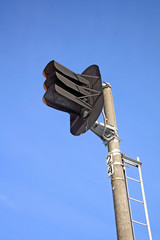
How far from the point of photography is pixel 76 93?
8297 millimetres

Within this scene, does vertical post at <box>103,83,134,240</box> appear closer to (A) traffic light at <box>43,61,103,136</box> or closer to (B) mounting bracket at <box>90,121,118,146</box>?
(B) mounting bracket at <box>90,121,118,146</box>

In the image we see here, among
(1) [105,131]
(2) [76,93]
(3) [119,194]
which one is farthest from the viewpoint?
(2) [76,93]

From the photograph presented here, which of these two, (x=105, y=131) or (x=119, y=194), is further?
(x=105, y=131)

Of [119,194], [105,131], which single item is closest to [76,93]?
[105,131]

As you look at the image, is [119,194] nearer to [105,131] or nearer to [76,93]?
[105,131]

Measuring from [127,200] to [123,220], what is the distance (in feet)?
2.01

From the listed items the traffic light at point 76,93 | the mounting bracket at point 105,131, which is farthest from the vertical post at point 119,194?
the traffic light at point 76,93

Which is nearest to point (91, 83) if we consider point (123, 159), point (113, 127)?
point (113, 127)

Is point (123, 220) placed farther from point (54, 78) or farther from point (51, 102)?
point (54, 78)

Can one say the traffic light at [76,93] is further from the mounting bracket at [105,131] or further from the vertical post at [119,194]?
the vertical post at [119,194]

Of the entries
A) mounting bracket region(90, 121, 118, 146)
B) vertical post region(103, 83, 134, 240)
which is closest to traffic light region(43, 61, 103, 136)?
mounting bracket region(90, 121, 118, 146)

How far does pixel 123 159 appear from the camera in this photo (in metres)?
7.71

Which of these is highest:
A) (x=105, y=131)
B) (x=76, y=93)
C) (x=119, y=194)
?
(x=76, y=93)

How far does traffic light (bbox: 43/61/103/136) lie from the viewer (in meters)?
7.76
